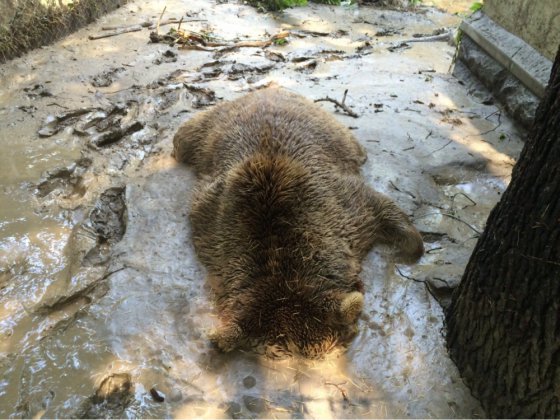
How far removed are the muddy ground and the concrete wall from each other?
43.9 inches

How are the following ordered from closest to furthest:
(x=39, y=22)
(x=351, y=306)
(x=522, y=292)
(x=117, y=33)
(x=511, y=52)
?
(x=522, y=292) < (x=351, y=306) < (x=511, y=52) < (x=39, y=22) < (x=117, y=33)

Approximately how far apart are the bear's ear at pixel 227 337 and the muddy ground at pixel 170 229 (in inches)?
7.2

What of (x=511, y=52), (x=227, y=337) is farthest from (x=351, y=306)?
(x=511, y=52)

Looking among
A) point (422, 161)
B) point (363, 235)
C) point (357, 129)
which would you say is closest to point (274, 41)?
point (357, 129)

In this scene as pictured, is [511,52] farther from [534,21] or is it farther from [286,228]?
[286,228]

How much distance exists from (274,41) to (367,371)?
28.6 ft

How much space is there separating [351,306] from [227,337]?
102 centimetres

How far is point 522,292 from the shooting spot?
292cm

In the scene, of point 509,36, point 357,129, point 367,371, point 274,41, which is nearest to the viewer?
point 367,371

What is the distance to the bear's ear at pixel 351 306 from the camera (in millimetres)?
3712

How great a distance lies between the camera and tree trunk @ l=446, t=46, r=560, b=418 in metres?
2.70

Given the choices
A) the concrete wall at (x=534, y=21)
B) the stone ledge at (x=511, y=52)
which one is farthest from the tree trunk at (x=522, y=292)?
the concrete wall at (x=534, y=21)

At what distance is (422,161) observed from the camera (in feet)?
19.9

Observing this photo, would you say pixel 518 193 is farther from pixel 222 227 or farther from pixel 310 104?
pixel 310 104
